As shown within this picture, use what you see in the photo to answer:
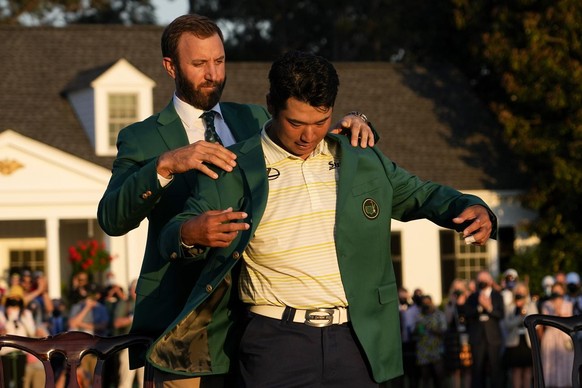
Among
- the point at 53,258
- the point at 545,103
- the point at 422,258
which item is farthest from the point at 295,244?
the point at 422,258

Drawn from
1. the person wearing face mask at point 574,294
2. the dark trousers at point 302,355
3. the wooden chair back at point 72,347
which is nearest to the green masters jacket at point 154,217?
the wooden chair back at point 72,347

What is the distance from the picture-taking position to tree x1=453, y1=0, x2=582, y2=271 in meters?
30.2

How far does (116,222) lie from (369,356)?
1154 mm

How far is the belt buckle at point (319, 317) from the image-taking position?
16.4 ft

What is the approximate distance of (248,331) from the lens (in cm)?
511

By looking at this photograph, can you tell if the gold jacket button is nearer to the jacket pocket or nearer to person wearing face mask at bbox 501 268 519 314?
the jacket pocket

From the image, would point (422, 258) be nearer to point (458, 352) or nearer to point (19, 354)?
point (458, 352)

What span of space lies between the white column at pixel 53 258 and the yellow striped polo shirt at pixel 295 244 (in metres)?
24.9

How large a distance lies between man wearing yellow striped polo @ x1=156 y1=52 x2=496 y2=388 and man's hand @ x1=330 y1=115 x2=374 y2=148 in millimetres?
141

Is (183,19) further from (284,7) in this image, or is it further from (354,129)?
(284,7)

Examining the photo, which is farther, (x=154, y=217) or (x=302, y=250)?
(x=154, y=217)

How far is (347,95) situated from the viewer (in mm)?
35469

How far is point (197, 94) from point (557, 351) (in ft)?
44.3

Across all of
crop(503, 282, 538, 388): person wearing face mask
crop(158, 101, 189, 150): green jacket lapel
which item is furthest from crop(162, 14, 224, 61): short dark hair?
crop(503, 282, 538, 388): person wearing face mask
